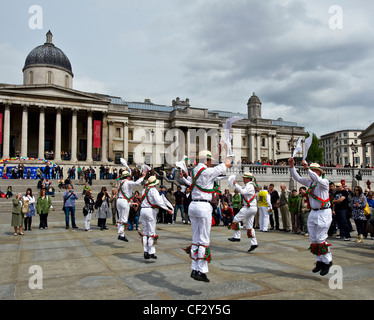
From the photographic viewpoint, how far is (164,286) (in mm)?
5781

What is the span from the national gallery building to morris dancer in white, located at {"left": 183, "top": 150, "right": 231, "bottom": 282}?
36.4 meters

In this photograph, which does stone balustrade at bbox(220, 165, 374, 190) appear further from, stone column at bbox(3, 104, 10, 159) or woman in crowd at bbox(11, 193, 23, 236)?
stone column at bbox(3, 104, 10, 159)

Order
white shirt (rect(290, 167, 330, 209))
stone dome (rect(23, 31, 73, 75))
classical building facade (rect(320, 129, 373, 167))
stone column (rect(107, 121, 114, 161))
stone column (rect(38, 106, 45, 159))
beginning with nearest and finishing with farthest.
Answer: white shirt (rect(290, 167, 330, 209))
stone column (rect(38, 106, 45, 159))
stone dome (rect(23, 31, 73, 75))
stone column (rect(107, 121, 114, 161))
classical building facade (rect(320, 129, 373, 167))

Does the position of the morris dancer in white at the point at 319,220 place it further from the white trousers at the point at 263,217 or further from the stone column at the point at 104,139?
the stone column at the point at 104,139

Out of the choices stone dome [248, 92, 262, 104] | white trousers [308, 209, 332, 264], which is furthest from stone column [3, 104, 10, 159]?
stone dome [248, 92, 262, 104]

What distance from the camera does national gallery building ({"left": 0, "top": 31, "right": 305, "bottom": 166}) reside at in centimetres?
4691

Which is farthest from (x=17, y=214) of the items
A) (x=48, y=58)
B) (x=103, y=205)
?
(x=48, y=58)

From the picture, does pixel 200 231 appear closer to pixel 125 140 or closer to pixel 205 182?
pixel 205 182

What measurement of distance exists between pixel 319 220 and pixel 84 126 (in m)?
52.8

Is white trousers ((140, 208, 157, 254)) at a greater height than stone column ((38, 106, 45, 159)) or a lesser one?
lesser

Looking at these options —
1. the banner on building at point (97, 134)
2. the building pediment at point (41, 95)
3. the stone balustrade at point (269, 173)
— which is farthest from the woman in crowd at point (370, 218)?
the building pediment at point (41, 95)

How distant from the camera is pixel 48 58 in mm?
53469
